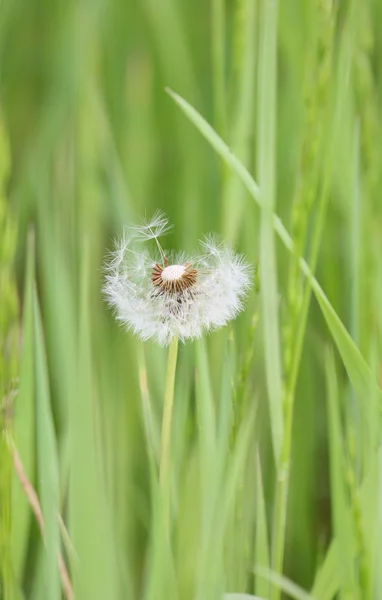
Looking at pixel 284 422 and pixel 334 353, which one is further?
pixel 334 353

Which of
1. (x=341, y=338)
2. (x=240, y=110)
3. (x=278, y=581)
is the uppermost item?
(x=240, y=110)

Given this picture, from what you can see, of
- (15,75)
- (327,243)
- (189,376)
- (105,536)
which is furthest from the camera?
(15,75)

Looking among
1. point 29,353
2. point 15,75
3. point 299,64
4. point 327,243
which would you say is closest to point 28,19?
point 15,75

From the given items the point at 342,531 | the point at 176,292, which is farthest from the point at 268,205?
the point at 342,531

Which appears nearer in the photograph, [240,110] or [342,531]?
[342,531]

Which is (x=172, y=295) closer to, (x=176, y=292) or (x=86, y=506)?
(x=176, y=292)

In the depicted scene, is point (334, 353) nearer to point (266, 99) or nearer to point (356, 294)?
Answer: point (356, 294)

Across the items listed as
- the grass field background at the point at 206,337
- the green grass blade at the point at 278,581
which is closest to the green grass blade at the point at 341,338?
the grass field background at the point at 206,337
